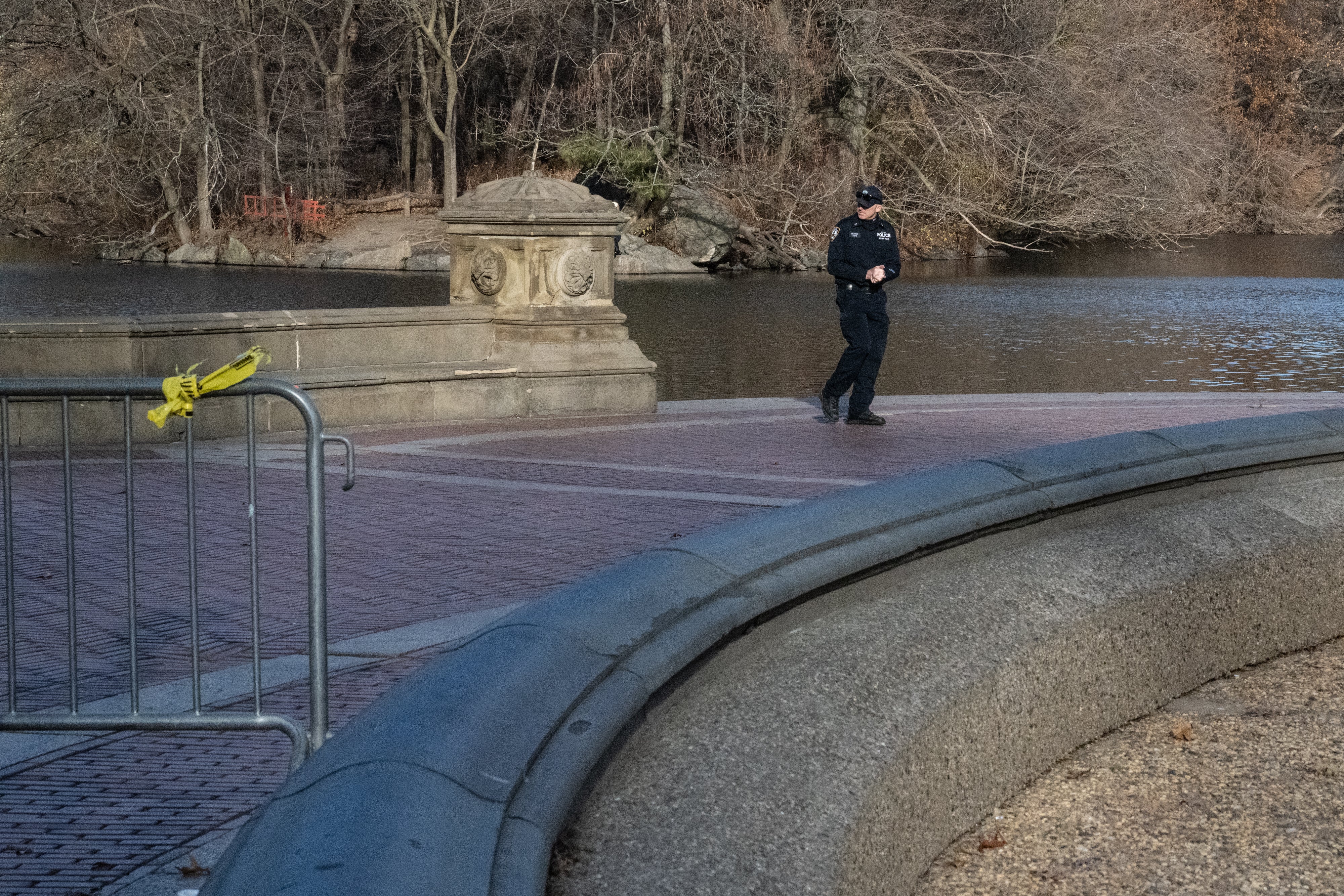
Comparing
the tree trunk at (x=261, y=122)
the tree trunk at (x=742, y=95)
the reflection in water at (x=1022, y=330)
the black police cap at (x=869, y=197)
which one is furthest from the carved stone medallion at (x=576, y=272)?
Result: the tree trunk at (x=261, y=122)

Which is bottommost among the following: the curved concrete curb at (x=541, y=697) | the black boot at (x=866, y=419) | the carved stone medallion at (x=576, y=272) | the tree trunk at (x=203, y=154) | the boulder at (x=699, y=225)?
the black boot at (x=866, y=419)

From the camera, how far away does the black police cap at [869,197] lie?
11.3m

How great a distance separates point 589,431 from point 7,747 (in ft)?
24.9

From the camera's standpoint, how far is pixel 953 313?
1164 inches

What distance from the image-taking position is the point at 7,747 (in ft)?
14.3

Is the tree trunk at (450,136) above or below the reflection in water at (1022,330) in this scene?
above

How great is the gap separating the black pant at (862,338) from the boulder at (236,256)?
118 feet

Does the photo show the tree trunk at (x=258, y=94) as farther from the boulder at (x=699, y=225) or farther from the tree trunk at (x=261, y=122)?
the boulder at (x=699, y=225)

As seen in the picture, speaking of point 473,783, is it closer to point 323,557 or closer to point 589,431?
point 323,557

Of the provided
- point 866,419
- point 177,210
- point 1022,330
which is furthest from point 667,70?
point 866,419

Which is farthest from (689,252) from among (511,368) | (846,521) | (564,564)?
(846,521)

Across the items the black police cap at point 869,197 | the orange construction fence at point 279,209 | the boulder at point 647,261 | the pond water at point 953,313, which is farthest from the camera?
the orange construction fence at point 279,209

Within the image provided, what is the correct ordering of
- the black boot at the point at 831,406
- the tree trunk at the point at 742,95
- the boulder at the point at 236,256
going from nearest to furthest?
the black boot at the point at 831,406 < the tree trunk at the point at 742,95 < the boulder at the point at 236,256

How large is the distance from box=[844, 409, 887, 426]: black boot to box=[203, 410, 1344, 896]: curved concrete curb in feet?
24.9
